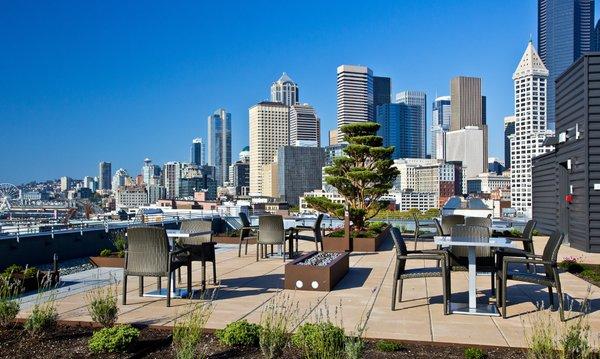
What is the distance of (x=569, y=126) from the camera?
→ 505 inches

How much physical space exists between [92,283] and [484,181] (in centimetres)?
19048

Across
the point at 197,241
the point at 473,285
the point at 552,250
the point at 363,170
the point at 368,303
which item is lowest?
the point at 368,303

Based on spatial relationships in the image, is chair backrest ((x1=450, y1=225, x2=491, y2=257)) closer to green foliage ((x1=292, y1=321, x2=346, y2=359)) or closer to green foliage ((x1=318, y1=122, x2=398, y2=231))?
green foliage ((x1=292, y1=321, x2=346, y2=359))

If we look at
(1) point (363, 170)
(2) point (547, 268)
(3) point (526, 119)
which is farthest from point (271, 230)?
(3) point (526, 119)

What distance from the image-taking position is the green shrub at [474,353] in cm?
383

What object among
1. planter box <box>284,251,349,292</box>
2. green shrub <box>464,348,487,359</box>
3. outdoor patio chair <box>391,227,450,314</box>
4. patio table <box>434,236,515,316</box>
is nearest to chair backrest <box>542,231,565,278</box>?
patio table <box>434,236,515,316</box>

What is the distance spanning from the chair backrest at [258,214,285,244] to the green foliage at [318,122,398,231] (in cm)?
566

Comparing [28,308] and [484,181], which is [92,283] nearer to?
[28,308]

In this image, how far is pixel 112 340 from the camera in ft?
13.1

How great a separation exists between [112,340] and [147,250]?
1834 millimetres

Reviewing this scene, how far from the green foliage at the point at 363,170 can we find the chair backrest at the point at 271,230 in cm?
566

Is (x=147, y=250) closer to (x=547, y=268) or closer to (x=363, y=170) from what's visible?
(x=547, y=268)

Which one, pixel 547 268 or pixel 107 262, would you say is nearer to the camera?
pixel 547 268

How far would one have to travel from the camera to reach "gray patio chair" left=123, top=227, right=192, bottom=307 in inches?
224
